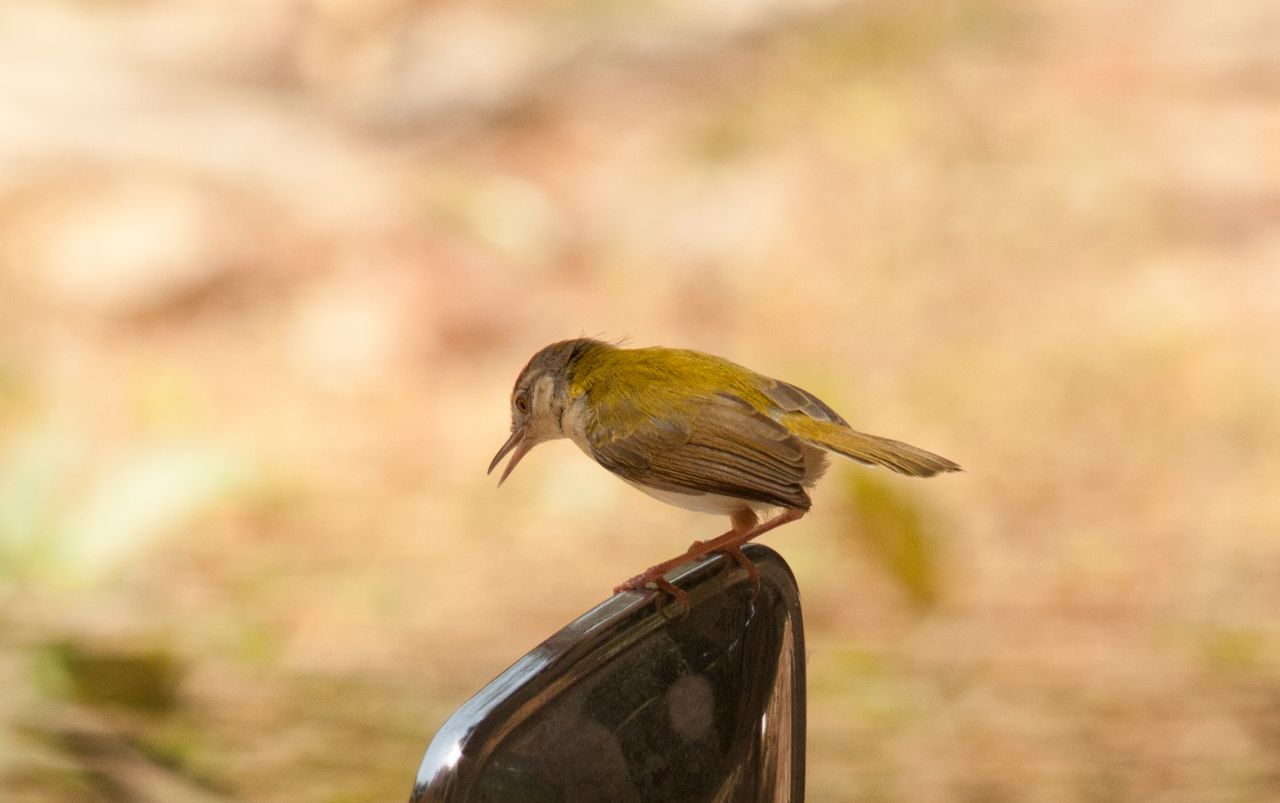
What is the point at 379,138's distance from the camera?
7.70m

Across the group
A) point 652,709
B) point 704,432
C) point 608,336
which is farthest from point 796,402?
point 608,336

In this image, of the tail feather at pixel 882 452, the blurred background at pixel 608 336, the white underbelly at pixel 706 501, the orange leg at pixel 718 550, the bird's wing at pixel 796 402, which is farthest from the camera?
the blurred background at pixel 608 336

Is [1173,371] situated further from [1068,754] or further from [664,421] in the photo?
[664,421]

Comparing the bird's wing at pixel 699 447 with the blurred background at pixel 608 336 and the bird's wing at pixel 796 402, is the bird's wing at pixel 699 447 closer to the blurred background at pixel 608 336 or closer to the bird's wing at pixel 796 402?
the bird's wing at pixel 796 402

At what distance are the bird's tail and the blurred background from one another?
59.6 inches

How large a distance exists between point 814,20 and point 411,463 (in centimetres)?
330

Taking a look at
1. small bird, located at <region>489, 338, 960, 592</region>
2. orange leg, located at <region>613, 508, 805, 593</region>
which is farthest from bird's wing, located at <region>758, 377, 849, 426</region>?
orange leg, located at <region>613, 508, 805, 593</region>

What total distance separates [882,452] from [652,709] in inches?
40.5

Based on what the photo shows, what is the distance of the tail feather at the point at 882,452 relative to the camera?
2.51 metres

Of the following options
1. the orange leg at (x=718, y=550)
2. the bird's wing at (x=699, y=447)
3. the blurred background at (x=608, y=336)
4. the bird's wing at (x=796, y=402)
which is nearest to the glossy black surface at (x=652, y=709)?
the orange leg at (x=718, y=550)

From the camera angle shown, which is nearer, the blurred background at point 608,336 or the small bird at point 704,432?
the small bird at point 704,432

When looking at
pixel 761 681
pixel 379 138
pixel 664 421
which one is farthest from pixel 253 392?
pixel 761 681

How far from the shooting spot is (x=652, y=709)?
5.57ft

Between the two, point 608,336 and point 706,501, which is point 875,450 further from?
point 608,336
